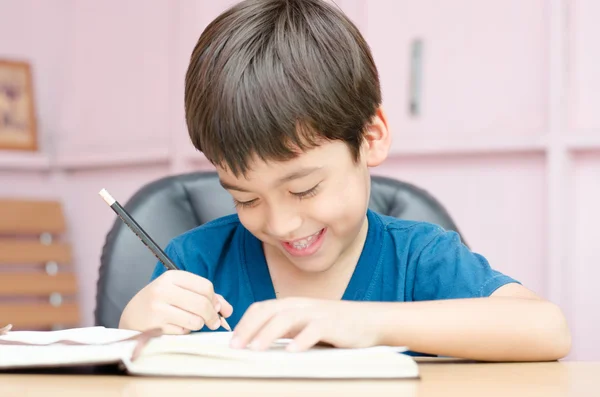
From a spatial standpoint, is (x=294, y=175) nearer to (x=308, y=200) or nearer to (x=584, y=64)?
(x=308, y=200)

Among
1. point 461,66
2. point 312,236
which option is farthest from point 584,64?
point 312,236

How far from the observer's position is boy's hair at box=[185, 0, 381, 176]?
105 cm

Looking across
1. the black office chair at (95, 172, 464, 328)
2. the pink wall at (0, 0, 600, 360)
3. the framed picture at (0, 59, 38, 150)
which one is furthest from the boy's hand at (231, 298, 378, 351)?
the framed picture at (0, 59, 38, 150)

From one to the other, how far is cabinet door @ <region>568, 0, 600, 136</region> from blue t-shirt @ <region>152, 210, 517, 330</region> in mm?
1235

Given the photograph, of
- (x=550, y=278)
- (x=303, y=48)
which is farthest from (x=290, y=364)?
(x=550, y=278)

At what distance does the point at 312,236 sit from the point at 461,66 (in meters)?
1.64

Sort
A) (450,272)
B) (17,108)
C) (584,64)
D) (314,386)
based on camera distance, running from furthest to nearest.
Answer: (17,108) < (584,64) < (450,272) < (314,386)

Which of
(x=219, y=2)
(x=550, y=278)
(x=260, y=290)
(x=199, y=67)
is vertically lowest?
(x=550, y=278)

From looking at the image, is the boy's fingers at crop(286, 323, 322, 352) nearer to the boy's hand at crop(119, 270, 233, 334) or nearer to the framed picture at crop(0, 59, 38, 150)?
the boy's hand at crop(119, 270, 233, 334)

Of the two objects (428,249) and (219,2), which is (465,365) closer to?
(428,249)

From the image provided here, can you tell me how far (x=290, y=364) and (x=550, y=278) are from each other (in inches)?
71.3

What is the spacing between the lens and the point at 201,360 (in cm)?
73

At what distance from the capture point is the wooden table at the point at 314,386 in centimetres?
64

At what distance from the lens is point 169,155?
3.47 m
